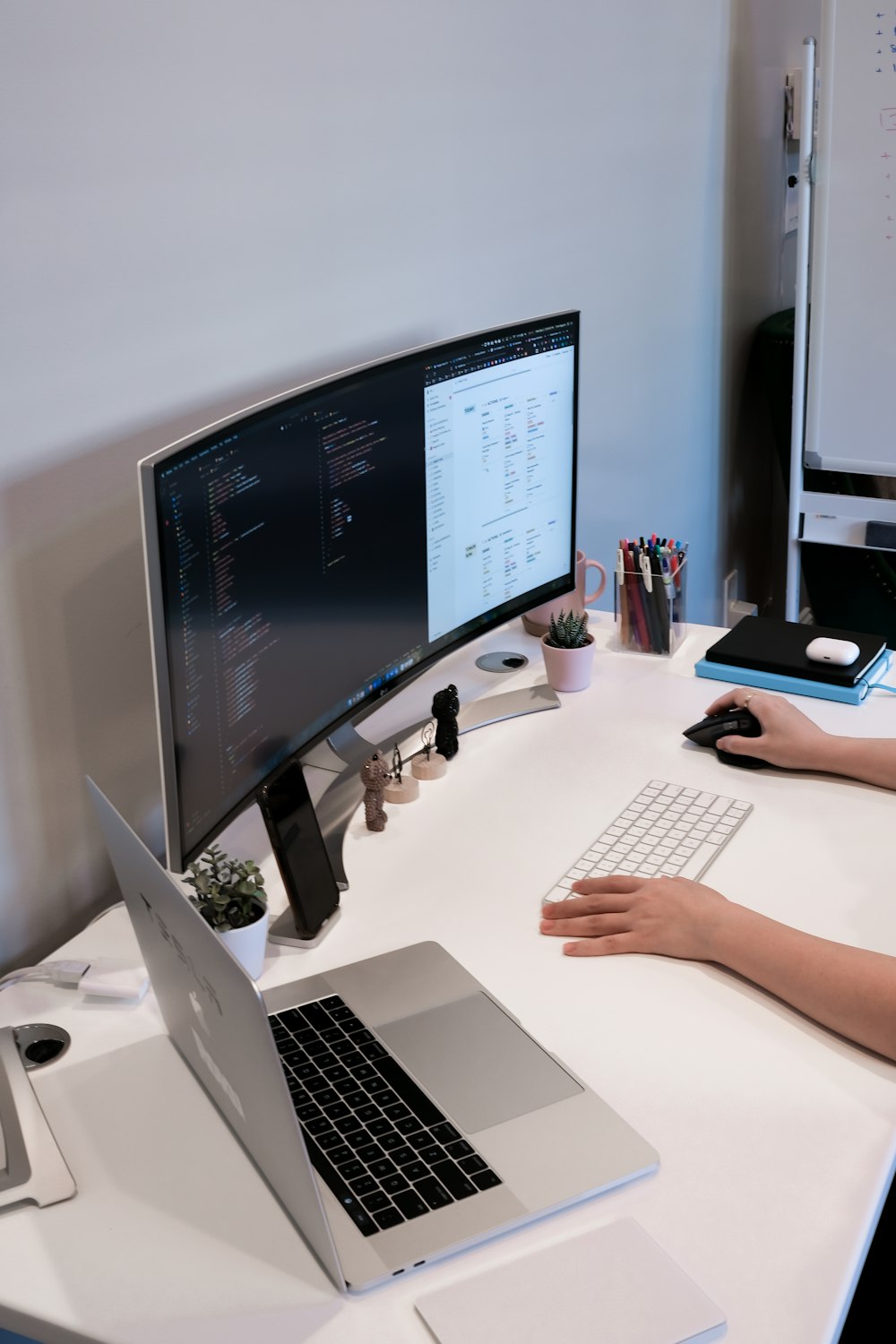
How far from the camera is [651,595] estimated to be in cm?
175

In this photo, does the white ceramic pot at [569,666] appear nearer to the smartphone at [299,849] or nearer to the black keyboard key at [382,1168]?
the smartphone at [299,849]

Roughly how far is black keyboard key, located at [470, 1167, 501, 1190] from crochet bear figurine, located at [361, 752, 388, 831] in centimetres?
51

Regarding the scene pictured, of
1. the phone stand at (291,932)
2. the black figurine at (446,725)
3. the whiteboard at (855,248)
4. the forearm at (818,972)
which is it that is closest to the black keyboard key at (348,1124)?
the phone stand at (291,932)

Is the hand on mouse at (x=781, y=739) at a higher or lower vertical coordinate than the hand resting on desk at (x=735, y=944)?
higher

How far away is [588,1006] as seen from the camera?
3.54 ft

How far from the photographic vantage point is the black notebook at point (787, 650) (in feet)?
5.39

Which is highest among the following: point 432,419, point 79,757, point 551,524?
point 432,419

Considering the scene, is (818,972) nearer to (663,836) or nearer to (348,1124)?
(663,836)

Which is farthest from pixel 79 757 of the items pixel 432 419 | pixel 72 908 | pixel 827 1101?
pixel 827 1101

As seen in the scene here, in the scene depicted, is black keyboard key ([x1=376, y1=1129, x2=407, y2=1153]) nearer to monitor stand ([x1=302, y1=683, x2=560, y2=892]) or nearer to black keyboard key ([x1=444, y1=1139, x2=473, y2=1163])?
black keyboard key ([x1=444, y1=1139, x2=473, y2=1163])

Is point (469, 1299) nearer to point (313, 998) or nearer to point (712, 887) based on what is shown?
point (313, 998)

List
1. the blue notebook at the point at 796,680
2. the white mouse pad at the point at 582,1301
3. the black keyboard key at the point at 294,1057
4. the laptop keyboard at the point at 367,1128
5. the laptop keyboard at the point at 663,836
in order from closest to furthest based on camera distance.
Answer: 1. the white mouse pad at the point at 582,1301
2. the laptop keyboard at the point at 367,1128
3. the black keyboard key at the point at 294,1057
4. the laptop keyboard at the point at 663,836
5. the blue notebook at the point at 796,680

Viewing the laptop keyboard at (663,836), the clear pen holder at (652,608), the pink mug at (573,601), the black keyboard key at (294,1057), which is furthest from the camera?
the pink mug at (573,601)

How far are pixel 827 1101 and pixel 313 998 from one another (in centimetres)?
43
